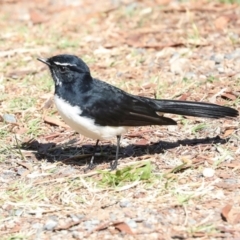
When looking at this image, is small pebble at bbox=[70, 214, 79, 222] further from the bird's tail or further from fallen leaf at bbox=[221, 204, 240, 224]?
the bird's tail

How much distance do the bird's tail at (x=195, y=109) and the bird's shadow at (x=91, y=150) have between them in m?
0.29

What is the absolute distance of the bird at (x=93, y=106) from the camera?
257 inches

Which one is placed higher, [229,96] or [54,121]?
[229,96]

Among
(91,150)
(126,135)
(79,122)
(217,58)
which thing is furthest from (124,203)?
(217,58)

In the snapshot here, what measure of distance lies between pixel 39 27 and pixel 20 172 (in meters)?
4.34

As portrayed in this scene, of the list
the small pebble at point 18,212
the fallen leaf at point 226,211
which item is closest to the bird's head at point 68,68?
the small pebble at point 18,212

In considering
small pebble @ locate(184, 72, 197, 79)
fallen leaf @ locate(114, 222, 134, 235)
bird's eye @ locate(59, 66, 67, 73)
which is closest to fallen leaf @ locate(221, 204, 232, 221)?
fallen leaf @ locate(114, 222, 134, 235)

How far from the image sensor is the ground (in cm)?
568

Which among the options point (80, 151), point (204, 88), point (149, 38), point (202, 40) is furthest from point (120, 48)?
point (80, 151)

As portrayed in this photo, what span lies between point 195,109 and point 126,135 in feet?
2.92

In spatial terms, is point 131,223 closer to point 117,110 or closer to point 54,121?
point 117,110

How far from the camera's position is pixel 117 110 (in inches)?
264

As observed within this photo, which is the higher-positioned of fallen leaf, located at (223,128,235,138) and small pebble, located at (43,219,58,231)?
fallen leaf, located at (223,128,235,138)

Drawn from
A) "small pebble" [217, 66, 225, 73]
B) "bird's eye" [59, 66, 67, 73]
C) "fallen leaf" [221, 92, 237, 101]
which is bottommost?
"fallen leaf" [221, 92, 237, 101]
